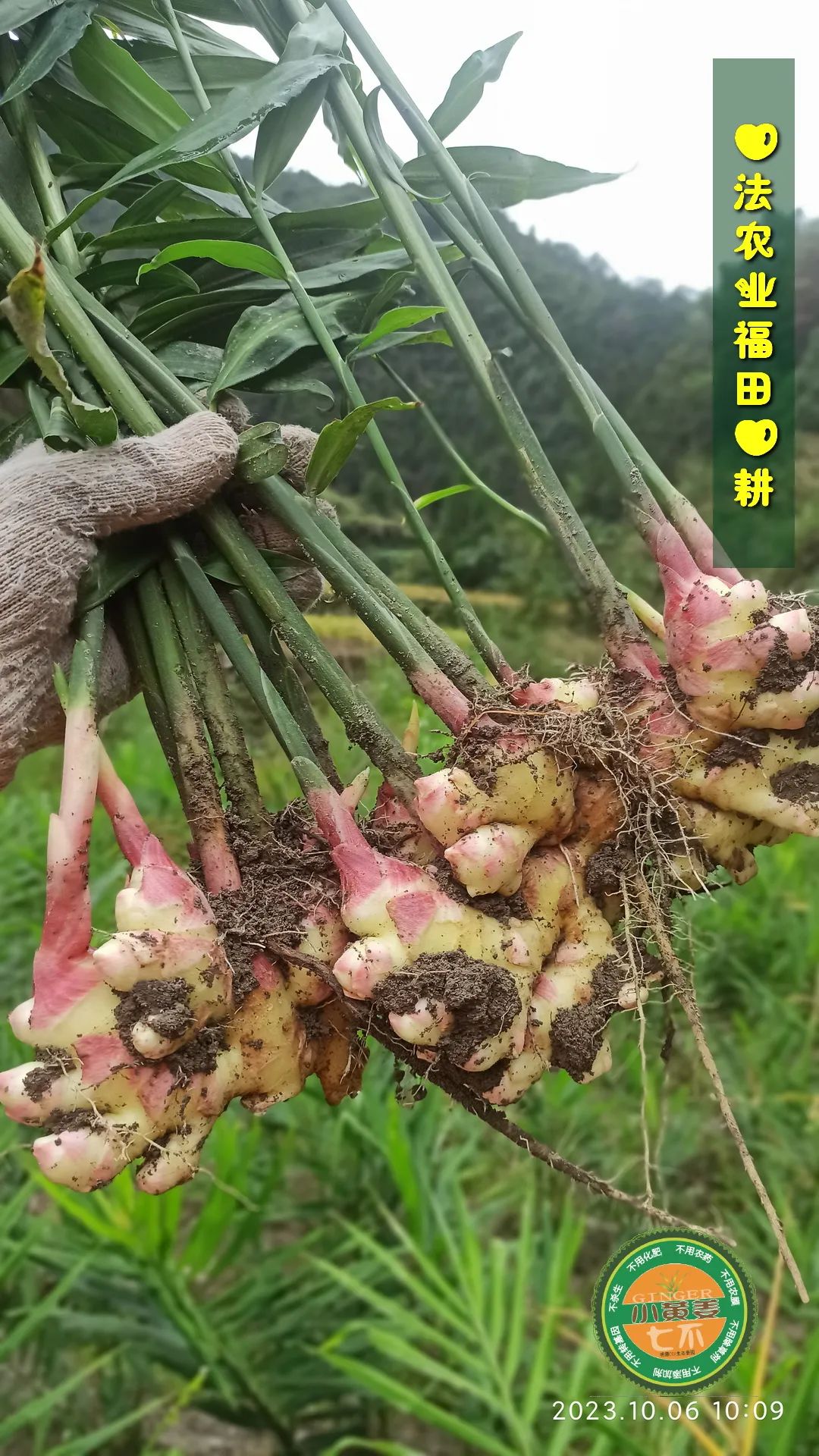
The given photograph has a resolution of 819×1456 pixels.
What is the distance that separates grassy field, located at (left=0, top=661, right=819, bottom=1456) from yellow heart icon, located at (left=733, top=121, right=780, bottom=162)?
62 cm

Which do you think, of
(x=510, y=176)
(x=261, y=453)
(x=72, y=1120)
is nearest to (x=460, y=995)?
(x=72, y=1120)

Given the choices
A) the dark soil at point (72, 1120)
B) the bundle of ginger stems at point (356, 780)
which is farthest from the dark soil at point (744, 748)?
the dark soil at point (72, 1120)

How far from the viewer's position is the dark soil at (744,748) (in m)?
0.52

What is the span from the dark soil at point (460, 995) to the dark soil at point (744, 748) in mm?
163

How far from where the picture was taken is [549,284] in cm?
175

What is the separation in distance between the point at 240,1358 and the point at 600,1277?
60 cm

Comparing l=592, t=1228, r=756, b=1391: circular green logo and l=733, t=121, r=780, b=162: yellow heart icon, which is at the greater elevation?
l=733, t=121, r=780, b=162: yellow heart icon

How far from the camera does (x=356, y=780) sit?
0.53 m

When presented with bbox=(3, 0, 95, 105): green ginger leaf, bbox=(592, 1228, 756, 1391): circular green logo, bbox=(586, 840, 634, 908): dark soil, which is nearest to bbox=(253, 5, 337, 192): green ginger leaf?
bbox=(3, 0, 95, 105): green ginger leaf

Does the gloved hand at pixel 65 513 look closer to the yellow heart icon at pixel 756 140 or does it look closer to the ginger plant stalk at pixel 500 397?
the ginger plant stalk at pixel 500 397

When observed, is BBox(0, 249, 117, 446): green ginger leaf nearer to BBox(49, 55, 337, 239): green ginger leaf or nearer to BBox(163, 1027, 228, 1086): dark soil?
BBox(49, 55, 337, 239): green ginger leaf

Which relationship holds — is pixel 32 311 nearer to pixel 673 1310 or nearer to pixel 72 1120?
pixel 72 1120

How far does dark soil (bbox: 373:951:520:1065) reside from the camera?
0.45m

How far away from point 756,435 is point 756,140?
0.24m
